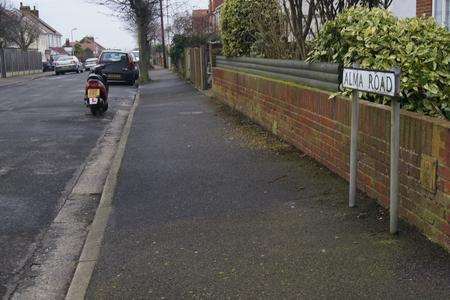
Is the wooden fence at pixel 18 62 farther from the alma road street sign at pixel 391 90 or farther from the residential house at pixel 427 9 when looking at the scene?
the alma road street sign at pixel 391 90

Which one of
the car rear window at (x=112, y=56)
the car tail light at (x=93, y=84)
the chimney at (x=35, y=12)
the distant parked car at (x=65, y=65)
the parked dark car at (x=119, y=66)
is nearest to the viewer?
the car tail light at (x=93, y=84)

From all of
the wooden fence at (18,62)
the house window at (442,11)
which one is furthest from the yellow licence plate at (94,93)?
the wooden fence at (18,62)

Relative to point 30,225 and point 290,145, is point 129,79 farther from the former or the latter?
point 30,225

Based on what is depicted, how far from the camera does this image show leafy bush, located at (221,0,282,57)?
510 inches

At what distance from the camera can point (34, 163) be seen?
29.1 feet

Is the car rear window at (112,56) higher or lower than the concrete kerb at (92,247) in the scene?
higher

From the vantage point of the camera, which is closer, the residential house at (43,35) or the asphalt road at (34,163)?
the asphalt road at (34,163)

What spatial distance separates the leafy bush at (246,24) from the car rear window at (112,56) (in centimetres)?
1375

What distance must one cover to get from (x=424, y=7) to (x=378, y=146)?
551 cm

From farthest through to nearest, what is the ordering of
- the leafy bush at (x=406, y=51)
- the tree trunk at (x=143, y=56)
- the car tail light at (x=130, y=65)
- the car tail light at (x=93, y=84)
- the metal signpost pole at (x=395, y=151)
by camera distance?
the tree trunk at (x=143, y=56) → the car tail light at (x=130, y=65) → the car tail light at (x=93, y=84) → the leafy bush at (x=406, y=51) → the metal signpost pole at (x=395, y=151)

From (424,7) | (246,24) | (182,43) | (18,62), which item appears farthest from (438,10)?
(18,62)

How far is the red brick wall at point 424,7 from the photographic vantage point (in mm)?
9750

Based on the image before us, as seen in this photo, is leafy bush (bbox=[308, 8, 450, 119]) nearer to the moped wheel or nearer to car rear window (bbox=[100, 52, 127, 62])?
the moped wheel

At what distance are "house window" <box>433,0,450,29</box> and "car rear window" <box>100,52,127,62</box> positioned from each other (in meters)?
21.2
